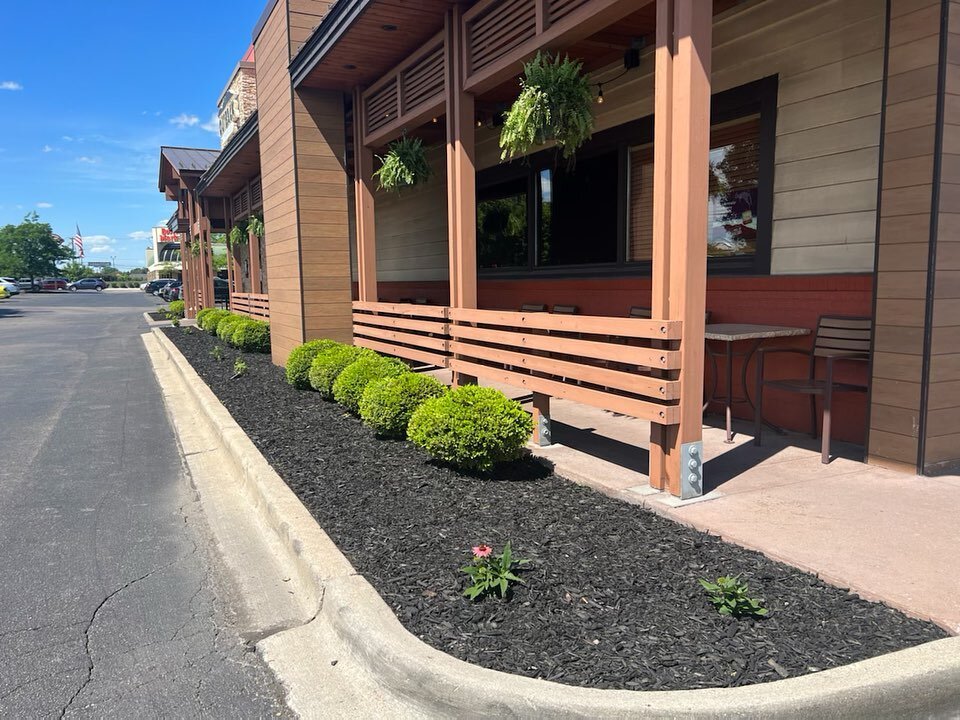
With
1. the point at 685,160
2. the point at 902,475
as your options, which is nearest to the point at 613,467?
the point at 902,475

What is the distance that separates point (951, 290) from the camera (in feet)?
13.8

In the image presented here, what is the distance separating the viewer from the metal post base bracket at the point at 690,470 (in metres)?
4.04

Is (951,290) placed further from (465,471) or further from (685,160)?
(465,471)

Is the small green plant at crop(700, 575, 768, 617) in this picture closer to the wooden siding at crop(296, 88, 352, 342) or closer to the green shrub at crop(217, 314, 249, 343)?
the wooden siding at crop(296, 88, 352, 342)

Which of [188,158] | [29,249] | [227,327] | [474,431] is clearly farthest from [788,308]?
[29,249]

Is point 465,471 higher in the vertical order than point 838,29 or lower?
lower

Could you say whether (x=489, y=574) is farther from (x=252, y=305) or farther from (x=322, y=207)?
(x=252, y=305)

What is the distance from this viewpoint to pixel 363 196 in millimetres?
9156

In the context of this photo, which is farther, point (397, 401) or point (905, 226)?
point (397, 401)

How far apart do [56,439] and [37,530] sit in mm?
3117

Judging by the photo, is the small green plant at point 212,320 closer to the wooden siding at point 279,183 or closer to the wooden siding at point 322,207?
the wooden siding at point 279,183

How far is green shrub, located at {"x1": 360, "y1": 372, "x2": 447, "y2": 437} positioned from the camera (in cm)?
577

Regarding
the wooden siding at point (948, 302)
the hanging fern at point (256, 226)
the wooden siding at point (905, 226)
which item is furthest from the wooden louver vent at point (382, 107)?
the hanging fern at point (256, 226)

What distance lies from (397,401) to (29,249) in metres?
96.5
